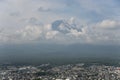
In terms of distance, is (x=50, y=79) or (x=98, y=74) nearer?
(x=50, y=79)

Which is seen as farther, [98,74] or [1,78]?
[98,74]

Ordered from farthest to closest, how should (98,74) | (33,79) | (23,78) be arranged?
(98,74) < (23,78) < (33,79)

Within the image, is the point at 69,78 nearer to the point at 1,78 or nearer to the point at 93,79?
the point at 93,79

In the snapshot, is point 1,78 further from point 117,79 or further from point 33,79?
point 117,79

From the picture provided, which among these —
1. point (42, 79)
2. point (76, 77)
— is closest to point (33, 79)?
point (42, 79)

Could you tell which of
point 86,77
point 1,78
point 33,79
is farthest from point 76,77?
point 1,78

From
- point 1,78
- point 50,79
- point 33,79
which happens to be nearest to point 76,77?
point 50,79

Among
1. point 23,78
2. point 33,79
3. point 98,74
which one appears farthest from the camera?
point 98,74

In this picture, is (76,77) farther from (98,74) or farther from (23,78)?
(23,78)
